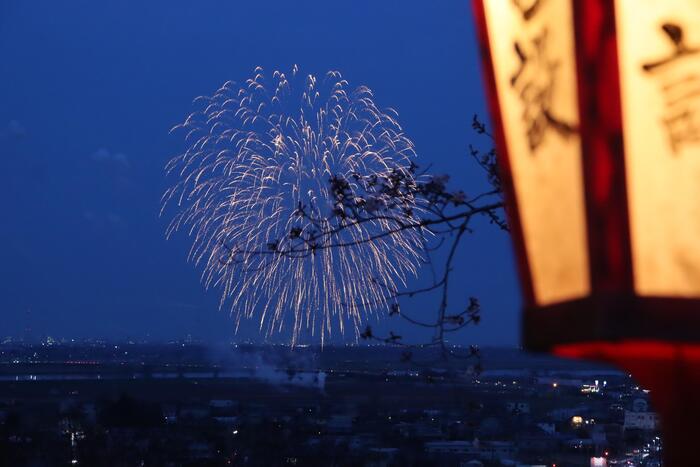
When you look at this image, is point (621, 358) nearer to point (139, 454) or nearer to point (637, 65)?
point (637, 65)

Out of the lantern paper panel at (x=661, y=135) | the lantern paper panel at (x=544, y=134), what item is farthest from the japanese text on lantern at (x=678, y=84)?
the lantern paper panel at (x=544, y=134)

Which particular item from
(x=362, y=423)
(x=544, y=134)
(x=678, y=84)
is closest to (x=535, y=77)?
(x=544, y=134)

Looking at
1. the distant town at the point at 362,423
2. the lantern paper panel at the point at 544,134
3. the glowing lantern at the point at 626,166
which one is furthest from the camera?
the distant town at the point at 362,423

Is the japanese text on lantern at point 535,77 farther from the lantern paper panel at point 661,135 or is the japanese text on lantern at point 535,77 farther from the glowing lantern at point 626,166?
the lantern paper panel at point 661,135

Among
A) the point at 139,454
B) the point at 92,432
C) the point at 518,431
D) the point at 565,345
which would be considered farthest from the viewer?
the point at 92,432

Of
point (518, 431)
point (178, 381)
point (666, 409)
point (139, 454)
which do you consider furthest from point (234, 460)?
point (178, 381)
